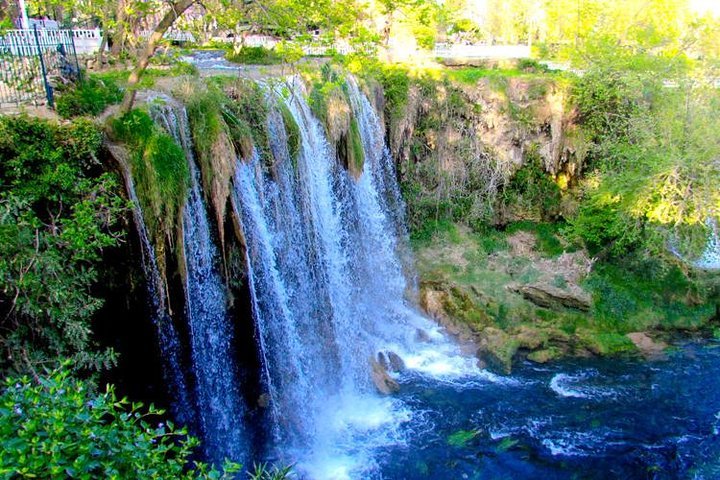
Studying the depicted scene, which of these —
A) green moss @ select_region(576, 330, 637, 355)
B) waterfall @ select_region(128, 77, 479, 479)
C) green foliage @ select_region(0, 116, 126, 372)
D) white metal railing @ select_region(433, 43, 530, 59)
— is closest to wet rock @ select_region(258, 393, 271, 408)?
waterfall @ select_region(128, 77, 479, 479)

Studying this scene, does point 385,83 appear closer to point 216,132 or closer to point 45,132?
point 216,132

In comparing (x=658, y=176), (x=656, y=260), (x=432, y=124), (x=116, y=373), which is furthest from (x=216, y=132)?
(x=656, y=260)

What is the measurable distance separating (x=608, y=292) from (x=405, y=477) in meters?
9.26

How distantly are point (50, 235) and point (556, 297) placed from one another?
12985mm

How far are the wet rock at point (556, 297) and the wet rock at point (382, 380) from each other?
17.4 feet

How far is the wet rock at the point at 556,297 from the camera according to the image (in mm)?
16031

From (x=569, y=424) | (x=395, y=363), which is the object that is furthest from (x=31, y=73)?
(x=569, y=424)

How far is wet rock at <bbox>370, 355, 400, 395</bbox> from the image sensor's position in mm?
12969

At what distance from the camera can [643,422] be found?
40.3 ft

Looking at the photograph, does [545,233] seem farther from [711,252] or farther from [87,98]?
[87,98]

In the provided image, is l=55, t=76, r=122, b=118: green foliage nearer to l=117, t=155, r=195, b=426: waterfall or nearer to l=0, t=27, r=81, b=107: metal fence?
l=0, t=27, r=81, b=107: metal fence

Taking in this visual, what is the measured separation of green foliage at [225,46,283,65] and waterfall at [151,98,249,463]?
8442 millimetres

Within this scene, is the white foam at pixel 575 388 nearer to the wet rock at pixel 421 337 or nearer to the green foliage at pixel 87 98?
the wet rock at pixel 421 337

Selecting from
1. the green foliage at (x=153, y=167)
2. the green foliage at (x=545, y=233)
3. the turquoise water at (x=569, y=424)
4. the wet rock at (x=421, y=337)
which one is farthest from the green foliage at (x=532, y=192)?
the green foliage at (x=153, y=167)
